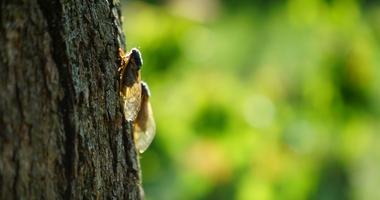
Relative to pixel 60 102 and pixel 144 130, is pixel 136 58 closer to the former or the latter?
pixel 144 130

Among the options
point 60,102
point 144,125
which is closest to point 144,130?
point 144,125

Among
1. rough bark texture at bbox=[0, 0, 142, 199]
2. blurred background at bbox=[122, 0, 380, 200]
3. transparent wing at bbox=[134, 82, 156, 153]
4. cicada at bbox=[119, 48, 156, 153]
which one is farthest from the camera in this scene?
blurred background at bbox=[122, 0, 380, 200]

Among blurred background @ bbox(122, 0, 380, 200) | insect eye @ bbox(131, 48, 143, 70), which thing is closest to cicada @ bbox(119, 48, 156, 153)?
insect eye @ bbox(131, 48, 143, 70)

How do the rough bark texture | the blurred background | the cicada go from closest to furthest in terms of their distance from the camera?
1. the rough bark texture
2. the cicada
3. the blurred background

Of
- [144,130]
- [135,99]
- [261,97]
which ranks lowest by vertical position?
[261,97]

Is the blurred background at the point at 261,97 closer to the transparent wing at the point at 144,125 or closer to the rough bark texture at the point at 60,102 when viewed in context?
the transparent wing at the point at 144,125

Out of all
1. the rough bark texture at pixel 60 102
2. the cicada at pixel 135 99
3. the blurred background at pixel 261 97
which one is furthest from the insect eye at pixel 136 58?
the blurred background at pixel 261 97

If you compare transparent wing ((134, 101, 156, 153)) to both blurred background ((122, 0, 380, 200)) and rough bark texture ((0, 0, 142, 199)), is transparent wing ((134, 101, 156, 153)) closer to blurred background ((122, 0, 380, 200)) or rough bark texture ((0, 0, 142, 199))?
rough bark texture ((0, 0, 142, 199))
